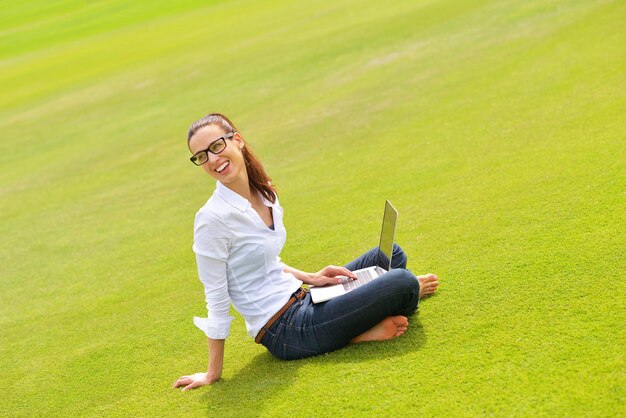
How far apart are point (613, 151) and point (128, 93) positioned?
1218 centimetres

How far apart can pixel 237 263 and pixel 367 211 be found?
2.83 metres

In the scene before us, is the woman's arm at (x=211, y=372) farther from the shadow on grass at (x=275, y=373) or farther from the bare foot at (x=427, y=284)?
the bare foot at (x=427, y=284)

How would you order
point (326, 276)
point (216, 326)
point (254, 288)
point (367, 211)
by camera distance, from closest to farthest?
1. point (216, 326)
2. point (254, 288)
3. point (326, 276)
4. point (367, 211)

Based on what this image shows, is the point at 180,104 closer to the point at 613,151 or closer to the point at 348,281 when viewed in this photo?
the point at 613,151

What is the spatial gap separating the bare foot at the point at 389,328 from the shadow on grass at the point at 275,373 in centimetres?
3

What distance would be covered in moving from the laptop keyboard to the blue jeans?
0.24 meters

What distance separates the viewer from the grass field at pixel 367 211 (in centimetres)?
372

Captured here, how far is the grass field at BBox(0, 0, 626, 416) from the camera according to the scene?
12.2ft

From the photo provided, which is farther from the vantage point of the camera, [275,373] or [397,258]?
[397,258]

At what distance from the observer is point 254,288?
4.18 m

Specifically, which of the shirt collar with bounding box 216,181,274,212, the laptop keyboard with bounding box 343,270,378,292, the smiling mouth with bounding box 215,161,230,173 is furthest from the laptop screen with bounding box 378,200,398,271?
the smiling mouth with bounding box 215,161,230,173

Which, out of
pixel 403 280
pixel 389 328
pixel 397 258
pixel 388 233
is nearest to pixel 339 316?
pixel 389 328

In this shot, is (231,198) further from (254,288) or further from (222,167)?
(254,288)

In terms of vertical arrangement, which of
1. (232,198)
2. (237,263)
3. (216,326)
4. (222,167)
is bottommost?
(216,326)
